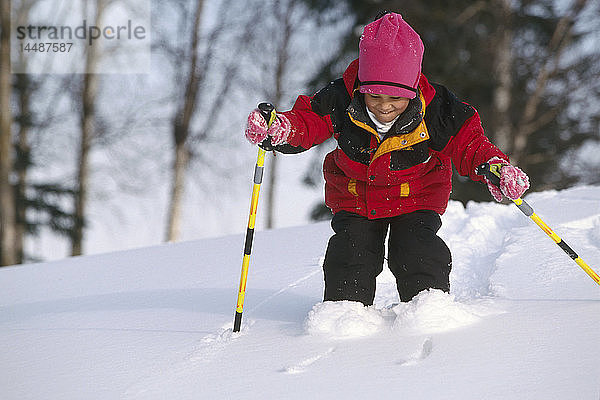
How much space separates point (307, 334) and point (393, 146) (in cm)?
88

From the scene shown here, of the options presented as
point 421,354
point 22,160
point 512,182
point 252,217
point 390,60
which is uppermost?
point 390,60

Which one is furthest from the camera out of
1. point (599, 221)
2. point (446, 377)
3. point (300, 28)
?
point (300, 28)

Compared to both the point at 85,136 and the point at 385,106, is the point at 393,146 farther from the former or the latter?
the point at 85,136

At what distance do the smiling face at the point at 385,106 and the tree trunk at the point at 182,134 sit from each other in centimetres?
941

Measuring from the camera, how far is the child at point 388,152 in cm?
261

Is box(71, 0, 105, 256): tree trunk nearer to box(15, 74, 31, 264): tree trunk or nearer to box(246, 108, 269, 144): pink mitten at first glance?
box(15, 74, 31, 264): tree trunk

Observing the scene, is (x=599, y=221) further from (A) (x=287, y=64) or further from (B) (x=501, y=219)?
(A) (x=287, y=64)

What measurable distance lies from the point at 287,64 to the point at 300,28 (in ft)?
2.62

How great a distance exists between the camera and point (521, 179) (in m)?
2.48

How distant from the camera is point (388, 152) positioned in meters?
2.70

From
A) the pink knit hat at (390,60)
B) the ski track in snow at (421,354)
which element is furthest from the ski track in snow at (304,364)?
the pink knit hat at (390,60)

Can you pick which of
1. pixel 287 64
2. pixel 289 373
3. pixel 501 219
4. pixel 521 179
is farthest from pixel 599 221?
pixel 287 64

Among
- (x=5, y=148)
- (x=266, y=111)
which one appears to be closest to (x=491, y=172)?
(x=266, y=111)

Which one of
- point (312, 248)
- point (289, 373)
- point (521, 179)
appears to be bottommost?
point (312, 248)
